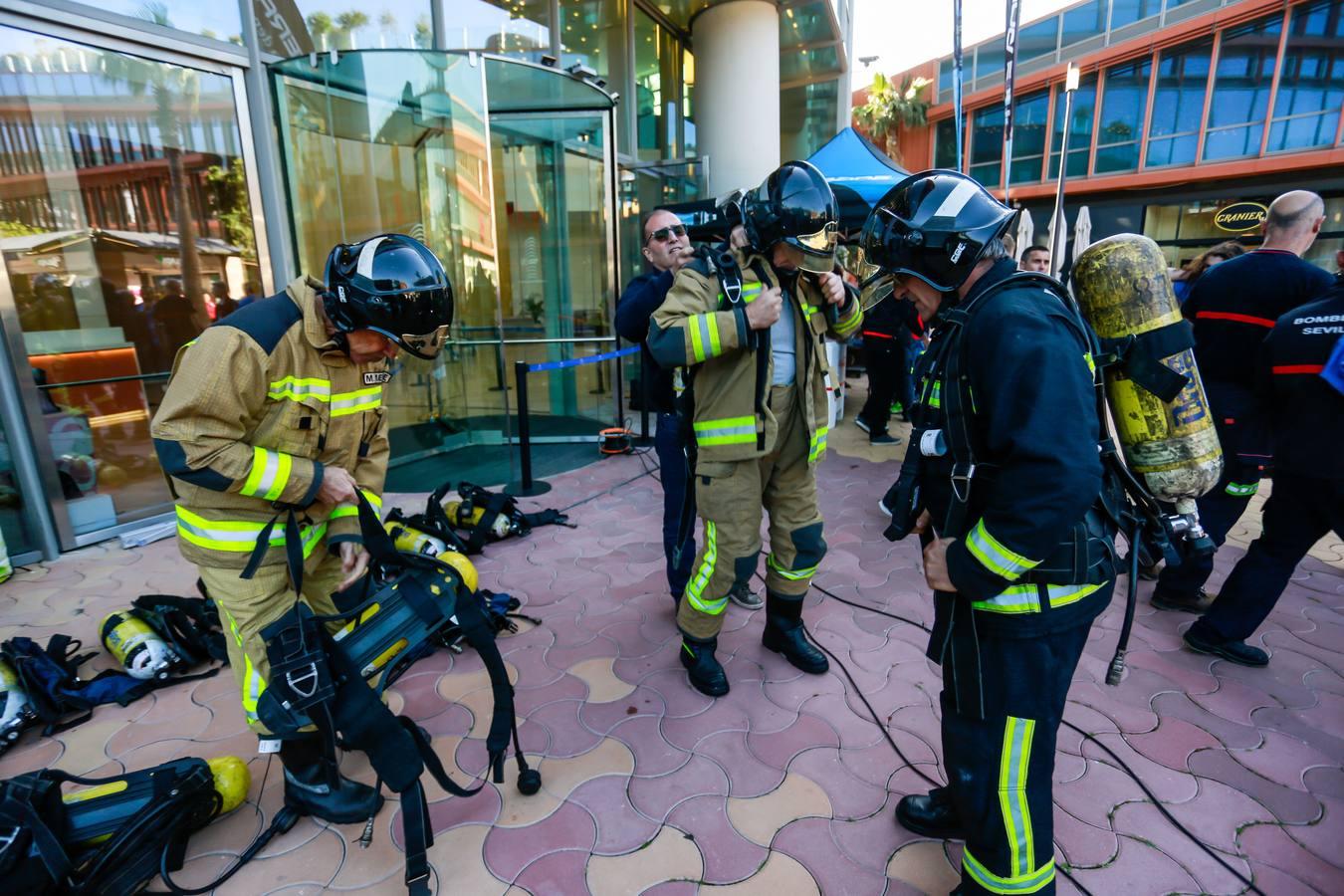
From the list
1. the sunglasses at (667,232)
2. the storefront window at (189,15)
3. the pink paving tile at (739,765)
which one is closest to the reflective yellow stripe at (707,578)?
the pink paving tile at (739,765)

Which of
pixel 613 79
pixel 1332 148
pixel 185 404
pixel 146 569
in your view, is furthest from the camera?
pixel 1332 148

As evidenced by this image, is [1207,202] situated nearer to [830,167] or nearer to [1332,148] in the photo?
[1332,148]

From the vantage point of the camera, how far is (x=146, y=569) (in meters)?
4.19

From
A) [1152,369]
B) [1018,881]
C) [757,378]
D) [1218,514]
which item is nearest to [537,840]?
[1018,881]

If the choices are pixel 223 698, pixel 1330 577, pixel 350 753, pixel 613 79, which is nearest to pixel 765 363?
pixel 350 753

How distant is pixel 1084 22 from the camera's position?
61.8ft

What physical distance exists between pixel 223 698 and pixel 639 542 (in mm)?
2409

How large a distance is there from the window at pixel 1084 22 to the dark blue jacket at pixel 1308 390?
2144 centimetres

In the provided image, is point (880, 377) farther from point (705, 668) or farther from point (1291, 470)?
point (705, 668)

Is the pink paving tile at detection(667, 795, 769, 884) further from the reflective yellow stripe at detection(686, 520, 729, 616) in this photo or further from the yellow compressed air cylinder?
the yellow compressed air cylinder

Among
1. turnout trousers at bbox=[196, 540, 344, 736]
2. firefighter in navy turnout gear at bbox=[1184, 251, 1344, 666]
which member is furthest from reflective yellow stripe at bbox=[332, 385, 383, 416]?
firefighter in navy turnout gear at bbox=[1184, 251, 1344, 666]

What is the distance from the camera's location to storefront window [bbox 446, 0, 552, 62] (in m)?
6.54

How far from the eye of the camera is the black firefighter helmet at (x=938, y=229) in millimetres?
1596

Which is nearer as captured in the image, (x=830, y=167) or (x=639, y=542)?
(x=639, y=542)
